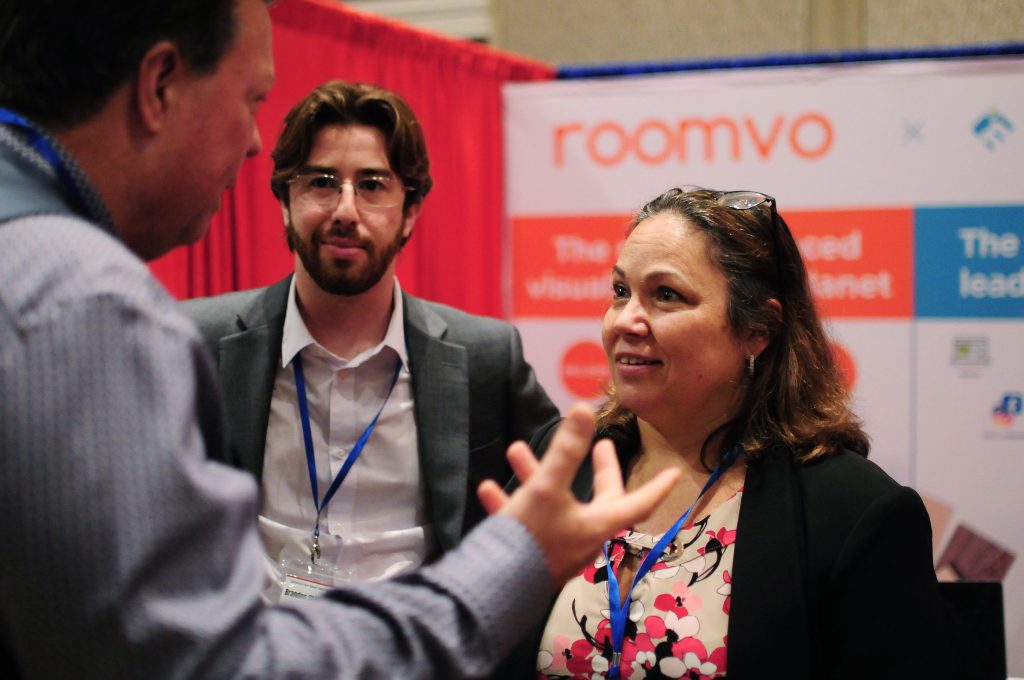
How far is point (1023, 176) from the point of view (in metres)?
3.46

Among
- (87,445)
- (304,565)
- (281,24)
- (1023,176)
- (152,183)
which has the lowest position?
(304,565)

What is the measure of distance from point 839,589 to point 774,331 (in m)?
0.55

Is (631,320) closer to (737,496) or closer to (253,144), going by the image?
(737,496)

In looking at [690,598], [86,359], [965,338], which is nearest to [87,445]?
[86,359]

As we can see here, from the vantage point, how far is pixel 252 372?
239cm

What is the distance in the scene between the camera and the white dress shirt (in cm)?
231

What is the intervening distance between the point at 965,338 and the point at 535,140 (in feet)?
5.97

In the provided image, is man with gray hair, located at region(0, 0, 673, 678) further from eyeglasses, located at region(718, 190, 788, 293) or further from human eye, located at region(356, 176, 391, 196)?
human eye, located at region(356, 176, 391, 196)

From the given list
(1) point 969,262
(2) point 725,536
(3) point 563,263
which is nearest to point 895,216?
(1) point 969,262

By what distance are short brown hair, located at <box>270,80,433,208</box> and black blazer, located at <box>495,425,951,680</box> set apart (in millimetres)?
1406

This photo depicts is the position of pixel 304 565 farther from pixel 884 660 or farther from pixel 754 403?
pixel 884 660

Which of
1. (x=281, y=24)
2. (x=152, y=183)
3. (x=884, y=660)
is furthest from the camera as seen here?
(x=281, y=24)

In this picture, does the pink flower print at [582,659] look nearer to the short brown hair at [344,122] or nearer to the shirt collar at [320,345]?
the shirt collar at [320,345]

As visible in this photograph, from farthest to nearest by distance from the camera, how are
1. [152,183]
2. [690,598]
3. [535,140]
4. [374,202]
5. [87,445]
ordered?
[535,140] < [374,202] < [690,598] < [152,183] < [87,445]
